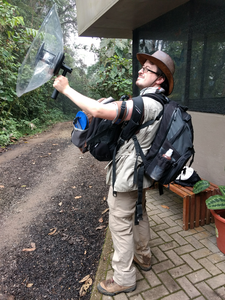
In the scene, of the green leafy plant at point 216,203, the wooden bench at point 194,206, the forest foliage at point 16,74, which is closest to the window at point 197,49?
the wooden bench at point 194,206

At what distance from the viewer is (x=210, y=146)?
131 inches

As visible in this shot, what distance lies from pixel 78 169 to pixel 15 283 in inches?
137

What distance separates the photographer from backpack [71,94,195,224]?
65.8 inches

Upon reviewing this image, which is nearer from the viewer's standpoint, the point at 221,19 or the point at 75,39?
the point at 221,19

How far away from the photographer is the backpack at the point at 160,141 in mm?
1672

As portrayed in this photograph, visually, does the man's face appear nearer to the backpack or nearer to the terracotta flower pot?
the backpack

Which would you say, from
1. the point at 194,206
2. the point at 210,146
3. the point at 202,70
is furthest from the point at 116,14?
the point at 194,206

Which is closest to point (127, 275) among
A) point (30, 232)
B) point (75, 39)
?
point (30, 232)

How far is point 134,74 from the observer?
17.2ft

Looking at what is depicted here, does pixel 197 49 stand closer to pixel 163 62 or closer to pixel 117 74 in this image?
pixel 163 62

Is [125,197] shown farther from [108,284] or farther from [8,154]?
[8,154]

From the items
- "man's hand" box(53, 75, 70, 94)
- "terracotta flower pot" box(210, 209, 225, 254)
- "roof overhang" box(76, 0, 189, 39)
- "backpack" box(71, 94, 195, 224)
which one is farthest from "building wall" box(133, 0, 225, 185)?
"man's hand" box(53, 75, 70, 94)

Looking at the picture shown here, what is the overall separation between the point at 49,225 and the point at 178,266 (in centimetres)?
193

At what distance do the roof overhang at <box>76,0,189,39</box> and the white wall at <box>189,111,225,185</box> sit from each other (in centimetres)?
179
